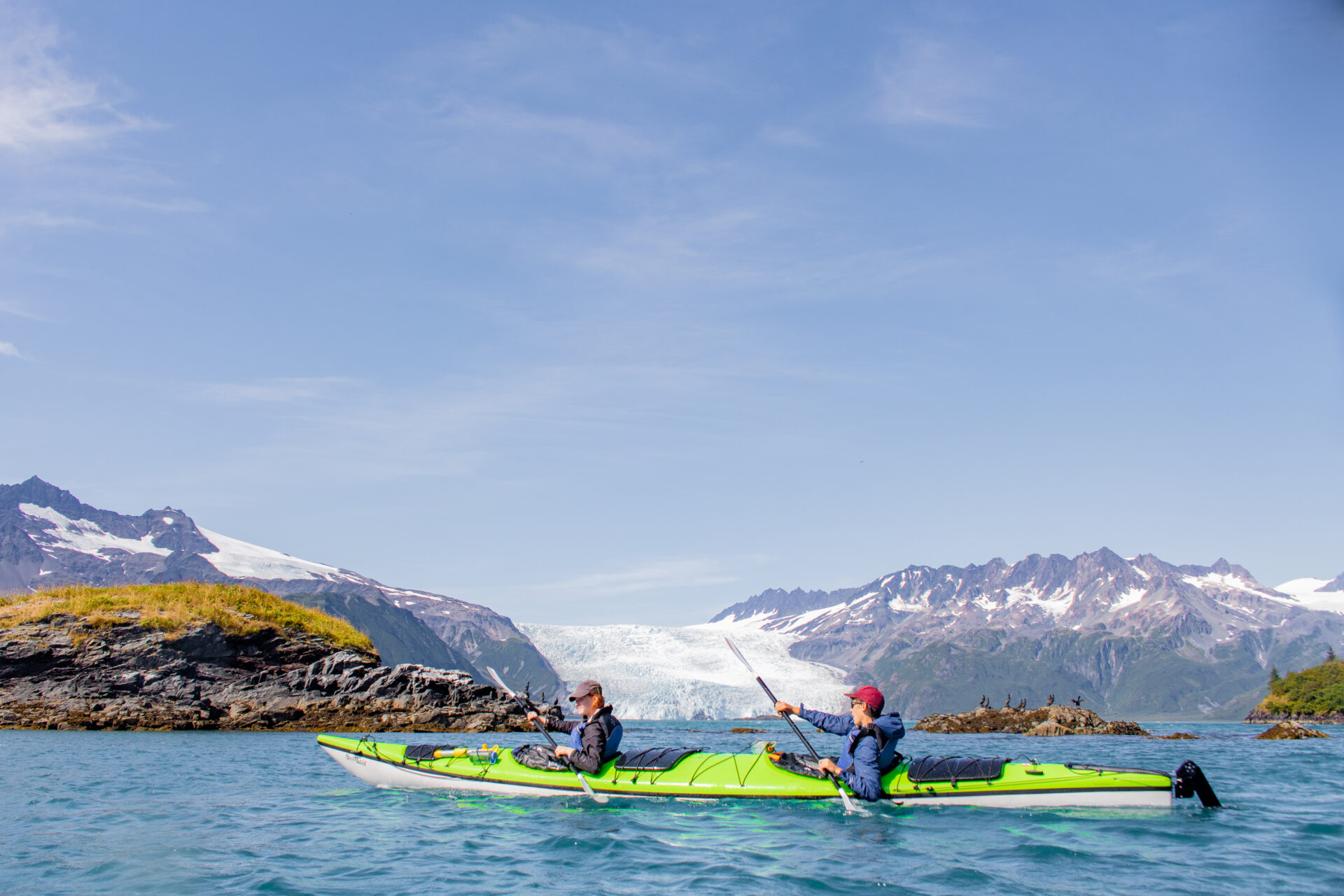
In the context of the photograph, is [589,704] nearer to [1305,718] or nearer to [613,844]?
[613,844]

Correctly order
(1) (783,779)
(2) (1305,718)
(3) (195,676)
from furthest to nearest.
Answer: (2) (1305,718) < (3) (195,676) < (1) (783,779)

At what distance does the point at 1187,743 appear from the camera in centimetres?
4962

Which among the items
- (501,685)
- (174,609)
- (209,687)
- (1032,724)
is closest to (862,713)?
(501,685)

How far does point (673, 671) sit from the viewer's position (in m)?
141

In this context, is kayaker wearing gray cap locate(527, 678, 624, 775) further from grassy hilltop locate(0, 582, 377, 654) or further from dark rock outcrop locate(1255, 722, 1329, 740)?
dark rock outcrop locate(1255, 722, 1329, 740)

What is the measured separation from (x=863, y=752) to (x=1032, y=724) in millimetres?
63241

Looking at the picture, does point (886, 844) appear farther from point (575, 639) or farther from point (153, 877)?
point (575, 639)

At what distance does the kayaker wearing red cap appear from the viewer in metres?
14.4

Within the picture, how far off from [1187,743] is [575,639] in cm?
11221

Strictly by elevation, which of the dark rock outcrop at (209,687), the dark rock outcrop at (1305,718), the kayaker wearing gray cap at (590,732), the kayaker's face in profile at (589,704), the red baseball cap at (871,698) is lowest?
the dark rock outcrop at (1305,718)

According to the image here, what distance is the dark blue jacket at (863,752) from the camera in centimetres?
1438

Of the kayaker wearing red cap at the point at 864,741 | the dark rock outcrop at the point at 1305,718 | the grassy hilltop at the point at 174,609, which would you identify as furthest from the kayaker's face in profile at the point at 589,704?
the dark rock outcrop at the point at 1305,718

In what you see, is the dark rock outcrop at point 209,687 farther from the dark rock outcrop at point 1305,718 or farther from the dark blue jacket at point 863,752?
the dark rock outcrop at point 1305,718

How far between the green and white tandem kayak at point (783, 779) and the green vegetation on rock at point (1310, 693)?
13627cm
